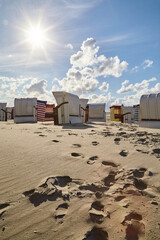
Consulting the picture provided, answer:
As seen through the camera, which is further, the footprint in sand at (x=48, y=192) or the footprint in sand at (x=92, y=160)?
the footprint in sand at (x=92, y=160)

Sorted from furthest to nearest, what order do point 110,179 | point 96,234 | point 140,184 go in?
1. point 110,179
2. point 140,184
3. point 96,234

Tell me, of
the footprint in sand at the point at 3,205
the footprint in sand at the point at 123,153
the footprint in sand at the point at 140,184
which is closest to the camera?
the footprint in sand at the point at 3,205

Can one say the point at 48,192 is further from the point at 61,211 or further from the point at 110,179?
the point at 110,179

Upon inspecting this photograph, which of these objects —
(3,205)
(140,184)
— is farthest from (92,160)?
(3,205)

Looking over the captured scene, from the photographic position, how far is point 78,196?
1.62 meters

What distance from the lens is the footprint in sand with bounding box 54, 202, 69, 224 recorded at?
1311 millimetres

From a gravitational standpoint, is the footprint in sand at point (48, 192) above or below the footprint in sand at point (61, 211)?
above

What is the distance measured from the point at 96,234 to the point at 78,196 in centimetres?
48

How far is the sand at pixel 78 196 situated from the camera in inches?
47.1

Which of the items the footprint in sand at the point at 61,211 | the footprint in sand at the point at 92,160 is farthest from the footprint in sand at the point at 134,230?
the footprint in sand at the point at 92,160

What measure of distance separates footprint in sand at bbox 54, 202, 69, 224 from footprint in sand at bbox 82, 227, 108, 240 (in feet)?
0.86

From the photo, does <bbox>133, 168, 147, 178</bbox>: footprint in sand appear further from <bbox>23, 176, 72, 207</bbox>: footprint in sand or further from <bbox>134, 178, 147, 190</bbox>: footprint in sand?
<bbox>23, 176, 72, 207</bbox>: footprint in sand

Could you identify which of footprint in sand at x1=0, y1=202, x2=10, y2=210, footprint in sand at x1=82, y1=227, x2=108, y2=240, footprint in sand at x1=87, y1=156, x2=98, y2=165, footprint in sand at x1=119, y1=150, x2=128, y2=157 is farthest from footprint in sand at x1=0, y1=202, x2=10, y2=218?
footprint in sand at x1=119, y1=150, x2=128, y2=157

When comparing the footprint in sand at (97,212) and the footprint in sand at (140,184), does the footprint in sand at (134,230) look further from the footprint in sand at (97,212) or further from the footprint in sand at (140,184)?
the footprint in sand at (140,184)
